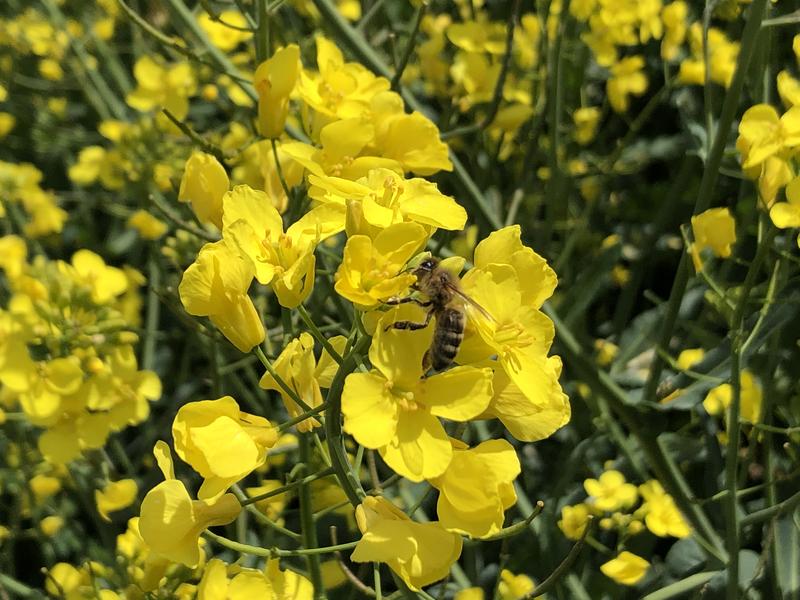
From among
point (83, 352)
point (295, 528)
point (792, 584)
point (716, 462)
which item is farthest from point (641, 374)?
point (83, 352)

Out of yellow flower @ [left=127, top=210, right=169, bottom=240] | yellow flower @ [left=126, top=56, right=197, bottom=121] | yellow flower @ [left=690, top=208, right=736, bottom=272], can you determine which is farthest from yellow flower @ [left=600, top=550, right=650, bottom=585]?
yellow flower @ [left=126, top=56, right=197, bottom=121]

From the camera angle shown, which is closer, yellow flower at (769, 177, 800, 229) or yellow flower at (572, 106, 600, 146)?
yellow flower at (769, 177, 800, 229)

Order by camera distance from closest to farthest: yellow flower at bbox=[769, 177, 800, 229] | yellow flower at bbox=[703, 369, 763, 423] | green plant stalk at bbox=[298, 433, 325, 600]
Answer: green plant stalk at bbox=[298, 433, 325, 600] → yellow flower at bbox=[769, 177, 800, 229] → yellow flower at bbox=[703, 369, 763, 423]

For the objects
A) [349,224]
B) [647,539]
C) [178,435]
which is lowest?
[647,539]

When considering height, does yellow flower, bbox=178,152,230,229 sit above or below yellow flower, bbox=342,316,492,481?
above

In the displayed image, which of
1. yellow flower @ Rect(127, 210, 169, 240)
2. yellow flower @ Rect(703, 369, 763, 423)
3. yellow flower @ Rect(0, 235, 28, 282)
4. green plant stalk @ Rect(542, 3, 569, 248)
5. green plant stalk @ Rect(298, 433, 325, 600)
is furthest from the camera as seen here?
yellow flower @ Rect(127, 210, 169, 240)

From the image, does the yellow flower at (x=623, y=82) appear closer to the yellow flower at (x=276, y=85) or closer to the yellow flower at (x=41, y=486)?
the yellow flower at (x=276, y=85)

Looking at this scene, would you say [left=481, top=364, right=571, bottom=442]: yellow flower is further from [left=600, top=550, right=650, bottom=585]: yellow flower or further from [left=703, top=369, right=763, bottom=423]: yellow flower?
[left=703, top=369, right=763, bottom=423]: yellow flower

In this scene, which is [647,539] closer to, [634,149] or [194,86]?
[634,149]
